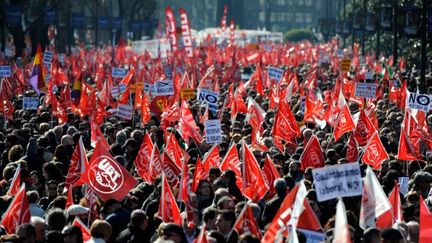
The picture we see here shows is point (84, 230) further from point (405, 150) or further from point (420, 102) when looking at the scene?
point (420, 102)

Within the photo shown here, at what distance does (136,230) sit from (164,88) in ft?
46.2

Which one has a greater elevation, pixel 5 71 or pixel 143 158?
pixel 5 71

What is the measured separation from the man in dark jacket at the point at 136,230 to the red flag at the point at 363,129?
27.7 feet

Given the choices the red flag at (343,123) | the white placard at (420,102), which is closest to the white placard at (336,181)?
the red flag at (343,123)

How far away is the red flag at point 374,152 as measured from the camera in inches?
675

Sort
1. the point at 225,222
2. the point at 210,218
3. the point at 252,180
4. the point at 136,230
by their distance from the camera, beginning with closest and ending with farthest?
the point at 225,222
the point at 136,230
the point at 210,218
the point at 252,180

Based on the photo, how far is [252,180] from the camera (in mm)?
14281

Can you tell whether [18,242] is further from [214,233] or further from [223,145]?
[223,145]

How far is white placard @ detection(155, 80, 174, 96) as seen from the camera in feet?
85.0

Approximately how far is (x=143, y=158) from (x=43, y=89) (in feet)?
42.9

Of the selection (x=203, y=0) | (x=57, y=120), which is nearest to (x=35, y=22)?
(x=57, y=120)

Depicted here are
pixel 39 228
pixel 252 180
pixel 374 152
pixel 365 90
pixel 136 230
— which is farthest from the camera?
pixel 365 90

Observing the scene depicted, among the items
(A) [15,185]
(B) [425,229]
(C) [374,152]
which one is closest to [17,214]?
(A) [15,185]

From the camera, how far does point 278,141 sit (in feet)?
66.1
